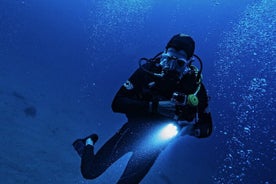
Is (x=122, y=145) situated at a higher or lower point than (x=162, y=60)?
lower

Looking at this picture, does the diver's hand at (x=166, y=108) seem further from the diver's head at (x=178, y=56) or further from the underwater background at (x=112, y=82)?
the underwater background at (x=112, y=82)

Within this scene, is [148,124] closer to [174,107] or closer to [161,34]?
[174,107]

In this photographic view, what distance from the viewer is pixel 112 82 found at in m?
35.4

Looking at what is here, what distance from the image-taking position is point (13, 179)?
18.8ft

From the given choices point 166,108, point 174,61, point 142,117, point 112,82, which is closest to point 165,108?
point 166,108

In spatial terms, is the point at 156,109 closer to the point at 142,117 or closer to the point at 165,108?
the point at 165,108

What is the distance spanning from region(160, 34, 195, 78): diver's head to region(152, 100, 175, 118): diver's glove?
38cm

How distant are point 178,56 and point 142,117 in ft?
2.77

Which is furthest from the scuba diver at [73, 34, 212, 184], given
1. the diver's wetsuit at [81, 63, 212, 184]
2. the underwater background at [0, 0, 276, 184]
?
the underwater background at [0, 0, 276, 184]

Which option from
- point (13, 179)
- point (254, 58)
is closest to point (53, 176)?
point (13, 179)

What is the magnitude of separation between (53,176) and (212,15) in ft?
228

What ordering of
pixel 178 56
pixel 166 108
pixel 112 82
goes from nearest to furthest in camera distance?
pixel 166 108
pixel 178 56
pixel 112 82

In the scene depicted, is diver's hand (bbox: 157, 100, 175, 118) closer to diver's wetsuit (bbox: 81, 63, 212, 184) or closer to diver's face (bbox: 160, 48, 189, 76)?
diver's wetsuit (bbox: 81, 63, 212, 184)

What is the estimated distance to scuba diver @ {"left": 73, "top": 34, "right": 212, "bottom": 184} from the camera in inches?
134
